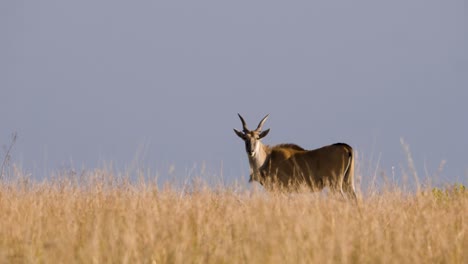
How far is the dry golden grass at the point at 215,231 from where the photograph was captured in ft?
14.4

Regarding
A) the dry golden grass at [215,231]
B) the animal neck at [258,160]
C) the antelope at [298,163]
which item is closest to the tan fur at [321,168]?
the antelope at [298,163]

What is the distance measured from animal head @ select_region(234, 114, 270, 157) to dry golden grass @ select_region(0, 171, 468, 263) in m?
7.47

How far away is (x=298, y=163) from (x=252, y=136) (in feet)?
3.66

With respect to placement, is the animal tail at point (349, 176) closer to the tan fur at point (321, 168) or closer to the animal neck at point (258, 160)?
the tan fur at point (321, 168)

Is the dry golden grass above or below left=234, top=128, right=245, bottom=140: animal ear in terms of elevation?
below

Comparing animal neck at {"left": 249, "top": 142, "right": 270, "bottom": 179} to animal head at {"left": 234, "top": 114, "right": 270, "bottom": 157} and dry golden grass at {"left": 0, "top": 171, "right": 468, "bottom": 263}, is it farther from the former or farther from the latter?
dry golden grass at {"left": 0, "top": 171, "right": 468, "bottom": 263}

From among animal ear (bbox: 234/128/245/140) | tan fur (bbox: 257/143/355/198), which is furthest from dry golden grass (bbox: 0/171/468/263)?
animal ear (bbox: 234/128/245/140)

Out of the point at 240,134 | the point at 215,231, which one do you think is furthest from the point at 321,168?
the point at 215,231

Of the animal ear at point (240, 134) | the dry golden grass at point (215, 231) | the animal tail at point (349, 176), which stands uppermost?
the animal ear at point (240, 134)

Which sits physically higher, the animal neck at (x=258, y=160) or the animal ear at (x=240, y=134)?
the animal ear at (x=240, y=134)

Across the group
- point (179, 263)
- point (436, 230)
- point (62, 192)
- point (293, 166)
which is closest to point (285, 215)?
point (436, 230)

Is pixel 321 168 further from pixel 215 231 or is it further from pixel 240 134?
pixel 215 231

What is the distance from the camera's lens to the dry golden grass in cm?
439

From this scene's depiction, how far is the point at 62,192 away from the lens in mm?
8375
